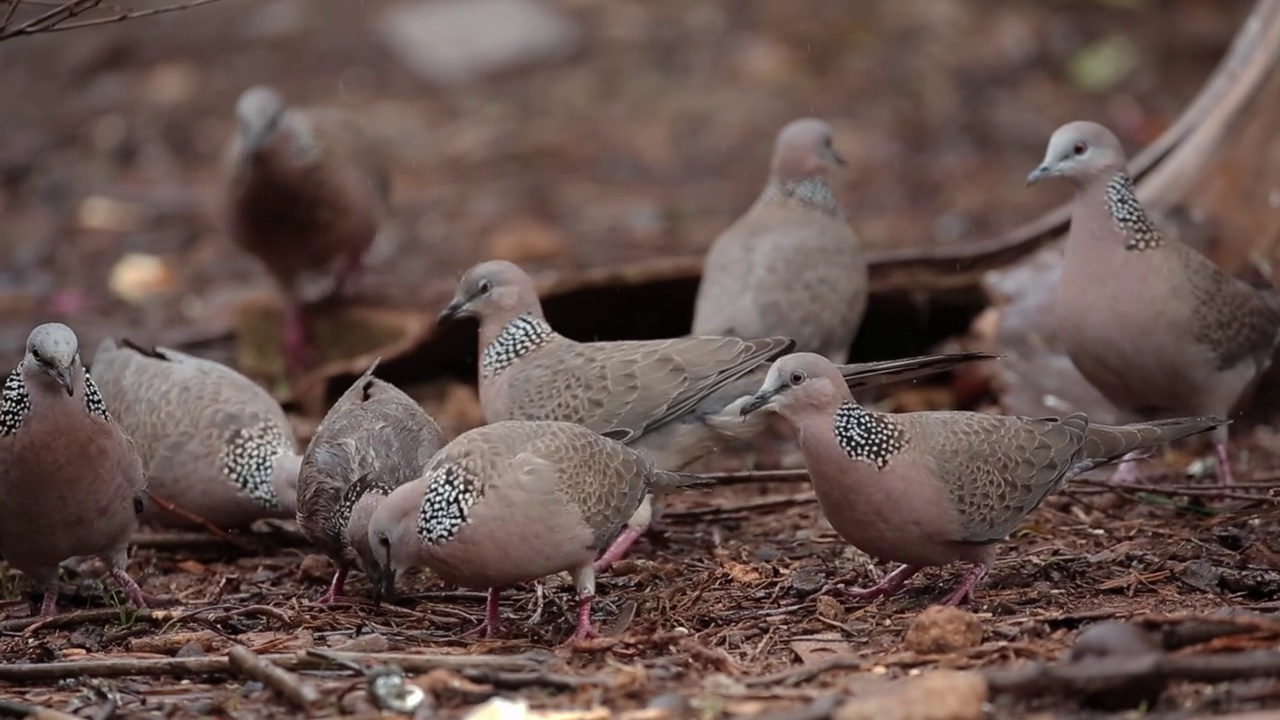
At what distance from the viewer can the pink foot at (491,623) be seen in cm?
479

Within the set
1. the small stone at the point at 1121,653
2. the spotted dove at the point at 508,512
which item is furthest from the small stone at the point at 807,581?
the small stone at the point at 1121,653

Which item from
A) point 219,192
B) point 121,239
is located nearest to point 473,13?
point 121,239

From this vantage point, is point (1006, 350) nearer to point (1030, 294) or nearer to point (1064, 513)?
point (1030, 294)

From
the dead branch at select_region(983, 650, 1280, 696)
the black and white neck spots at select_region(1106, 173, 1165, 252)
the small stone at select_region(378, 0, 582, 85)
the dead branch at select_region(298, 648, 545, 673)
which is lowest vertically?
the dead branch at select_region(298, 648, 545, 673)

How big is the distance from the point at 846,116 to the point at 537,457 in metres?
8.01

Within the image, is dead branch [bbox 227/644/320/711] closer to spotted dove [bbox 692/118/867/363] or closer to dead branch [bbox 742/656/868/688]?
dead branch [bbox 742/656/868/688]

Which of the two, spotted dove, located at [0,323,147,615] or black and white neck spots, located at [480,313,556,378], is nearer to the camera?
spotted dove, located at [0,323,147,615]

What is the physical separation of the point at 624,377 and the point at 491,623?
135 centimetres

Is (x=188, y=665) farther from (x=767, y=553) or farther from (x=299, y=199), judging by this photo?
(x=299, y=199)

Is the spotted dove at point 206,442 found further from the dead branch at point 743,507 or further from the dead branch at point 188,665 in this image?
the dead branch at point 188,665

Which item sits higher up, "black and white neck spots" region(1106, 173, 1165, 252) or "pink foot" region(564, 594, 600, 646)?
"black and white neck spots" region(1106, 173, 1165, 252)

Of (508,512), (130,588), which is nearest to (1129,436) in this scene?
(508,512)

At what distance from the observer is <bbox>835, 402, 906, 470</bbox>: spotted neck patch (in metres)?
4.76

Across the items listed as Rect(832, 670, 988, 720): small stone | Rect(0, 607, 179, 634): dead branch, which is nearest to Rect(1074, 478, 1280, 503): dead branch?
Rect(832, 670, 988, 720): small stone
